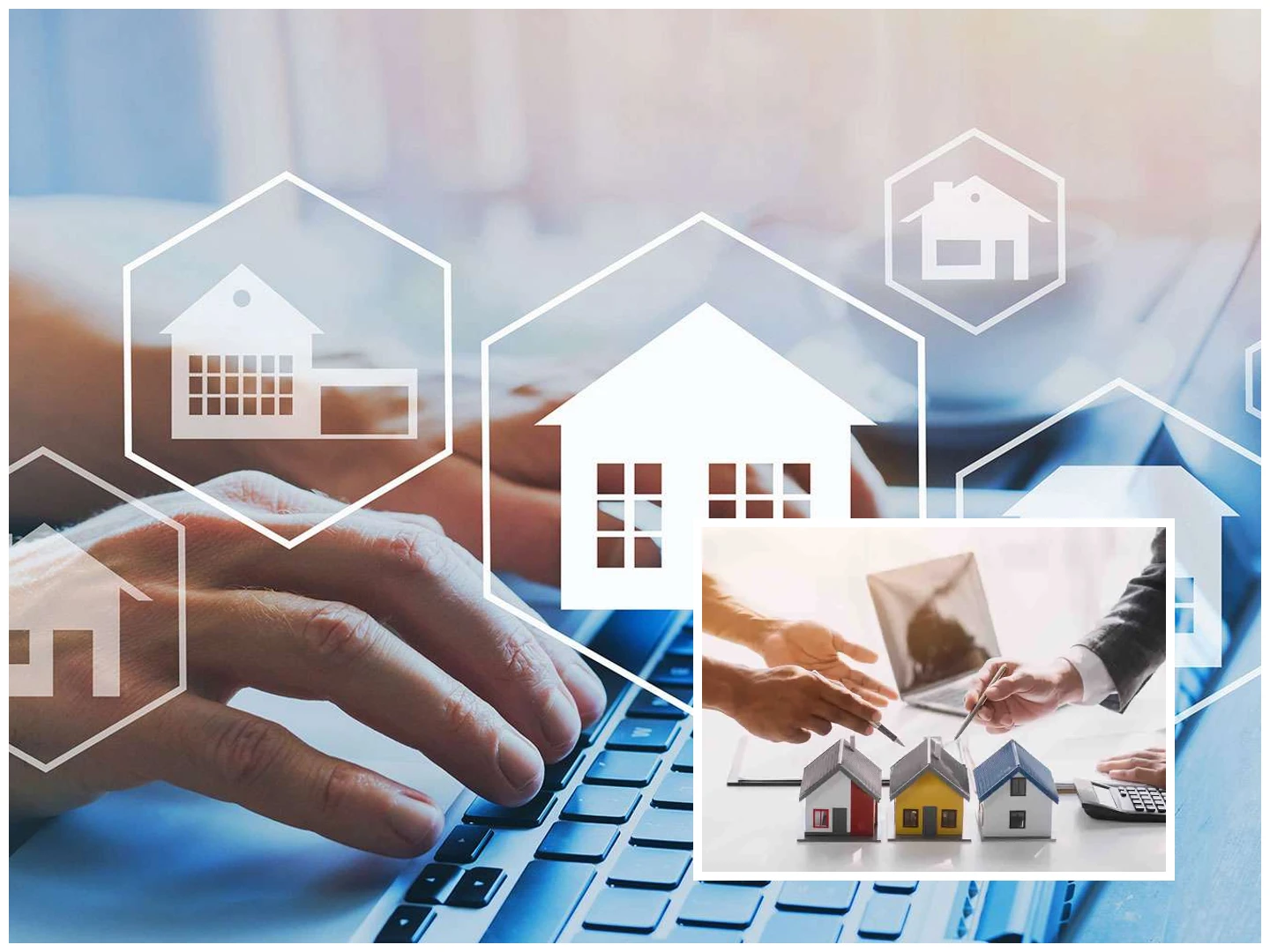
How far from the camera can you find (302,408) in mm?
1680

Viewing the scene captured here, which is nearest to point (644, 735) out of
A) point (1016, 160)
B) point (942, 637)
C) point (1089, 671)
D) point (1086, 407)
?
point (942, 637)

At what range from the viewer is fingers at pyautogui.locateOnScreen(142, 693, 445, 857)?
166 cm

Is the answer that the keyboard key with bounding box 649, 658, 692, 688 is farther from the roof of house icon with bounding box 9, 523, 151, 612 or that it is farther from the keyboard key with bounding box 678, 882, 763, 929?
the roof of house icon with bounding box 9, 523, 151, 612

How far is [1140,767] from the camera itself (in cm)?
168

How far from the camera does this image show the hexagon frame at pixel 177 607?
5.49 ft

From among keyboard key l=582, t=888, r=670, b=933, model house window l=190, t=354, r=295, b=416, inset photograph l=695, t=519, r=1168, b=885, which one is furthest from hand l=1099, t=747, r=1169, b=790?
model house window l=190, t=354, r=295, b=416

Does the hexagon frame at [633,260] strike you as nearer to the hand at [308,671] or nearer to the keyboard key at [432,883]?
the hand at [308,671]

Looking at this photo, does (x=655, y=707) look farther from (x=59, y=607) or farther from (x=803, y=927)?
(x=59, y=607)

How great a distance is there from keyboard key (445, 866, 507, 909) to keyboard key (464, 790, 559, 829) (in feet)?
0.17

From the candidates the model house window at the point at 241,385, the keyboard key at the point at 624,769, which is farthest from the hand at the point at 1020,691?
the model house window at the point at 241,385

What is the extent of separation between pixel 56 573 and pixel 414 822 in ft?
1.58

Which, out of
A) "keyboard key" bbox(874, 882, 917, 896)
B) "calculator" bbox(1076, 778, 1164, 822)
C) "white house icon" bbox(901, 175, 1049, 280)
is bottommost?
"keyboard key" bbox(874, 882, 917, 896)

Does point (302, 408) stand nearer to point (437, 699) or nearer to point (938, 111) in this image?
point (437, 699)

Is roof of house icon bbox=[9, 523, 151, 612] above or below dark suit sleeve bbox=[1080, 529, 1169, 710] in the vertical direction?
above
